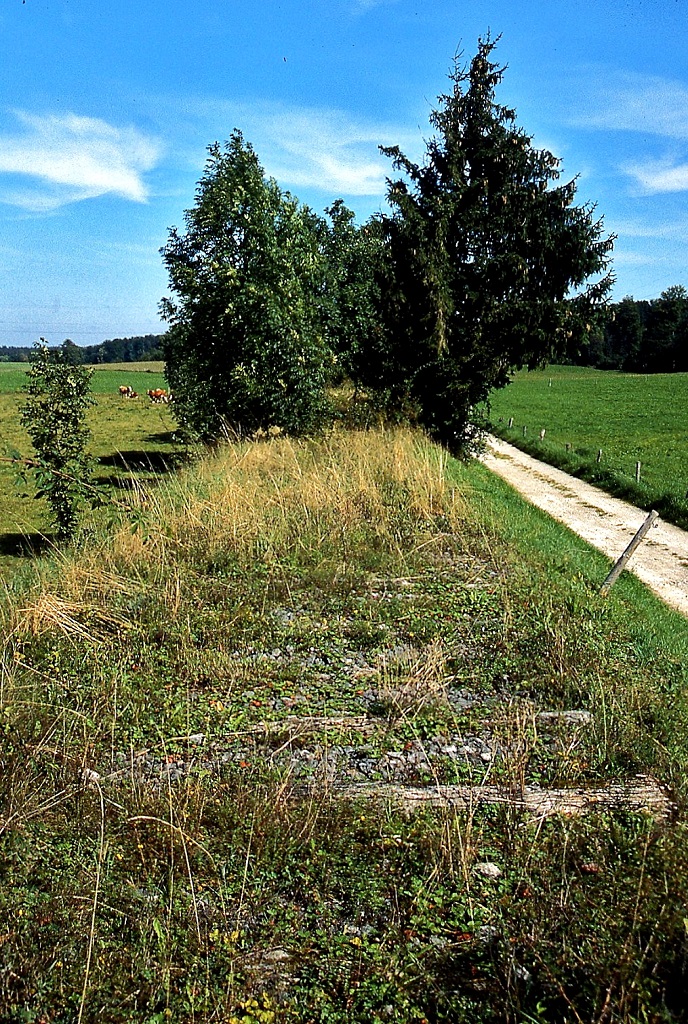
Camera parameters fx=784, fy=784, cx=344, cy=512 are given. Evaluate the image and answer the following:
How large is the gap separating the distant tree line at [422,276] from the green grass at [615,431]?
4431 mm

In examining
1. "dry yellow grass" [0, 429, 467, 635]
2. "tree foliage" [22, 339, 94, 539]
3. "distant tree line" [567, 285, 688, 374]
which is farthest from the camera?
"distant tree line" [567, 285, 688, 374]

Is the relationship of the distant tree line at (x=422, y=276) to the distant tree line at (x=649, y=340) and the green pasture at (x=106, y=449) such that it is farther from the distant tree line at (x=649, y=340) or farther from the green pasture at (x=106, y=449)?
the distant tree line at (x=649, y=340)

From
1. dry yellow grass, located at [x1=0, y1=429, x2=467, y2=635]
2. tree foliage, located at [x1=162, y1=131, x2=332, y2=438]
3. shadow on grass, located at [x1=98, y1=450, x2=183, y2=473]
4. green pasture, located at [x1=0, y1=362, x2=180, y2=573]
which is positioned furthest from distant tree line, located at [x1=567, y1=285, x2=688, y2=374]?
dry yellow grass, located at [x1=0, y1=429, x2=467, y2=635]

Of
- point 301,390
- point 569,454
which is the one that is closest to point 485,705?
point 301,390

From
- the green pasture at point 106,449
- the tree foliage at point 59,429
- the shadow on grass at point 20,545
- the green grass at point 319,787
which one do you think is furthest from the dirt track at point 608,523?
the shadow on grass at point 20,545

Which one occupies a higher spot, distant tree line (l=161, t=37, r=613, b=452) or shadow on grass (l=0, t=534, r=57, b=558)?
distant tree line (l=161, t=37, r=613, b=452)

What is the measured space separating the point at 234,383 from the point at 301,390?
67.2 inches

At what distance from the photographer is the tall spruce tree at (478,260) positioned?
1869cm

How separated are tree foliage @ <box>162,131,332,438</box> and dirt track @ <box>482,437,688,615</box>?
6095mm

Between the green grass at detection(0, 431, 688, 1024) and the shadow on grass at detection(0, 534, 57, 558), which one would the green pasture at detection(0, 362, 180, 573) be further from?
the green grass at detection(0, 431, 688, 1024)

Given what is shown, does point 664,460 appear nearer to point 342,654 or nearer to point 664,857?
point 342,654

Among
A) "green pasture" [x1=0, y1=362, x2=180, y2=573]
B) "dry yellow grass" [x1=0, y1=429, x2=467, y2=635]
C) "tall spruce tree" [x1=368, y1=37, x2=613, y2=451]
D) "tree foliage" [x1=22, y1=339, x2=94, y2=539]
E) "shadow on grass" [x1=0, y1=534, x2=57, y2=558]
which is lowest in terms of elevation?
"shadow on grass" [x1=0, y1=534, x2=57, y2=558]

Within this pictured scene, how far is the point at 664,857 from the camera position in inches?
165

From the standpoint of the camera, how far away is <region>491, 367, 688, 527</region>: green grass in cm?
2029
